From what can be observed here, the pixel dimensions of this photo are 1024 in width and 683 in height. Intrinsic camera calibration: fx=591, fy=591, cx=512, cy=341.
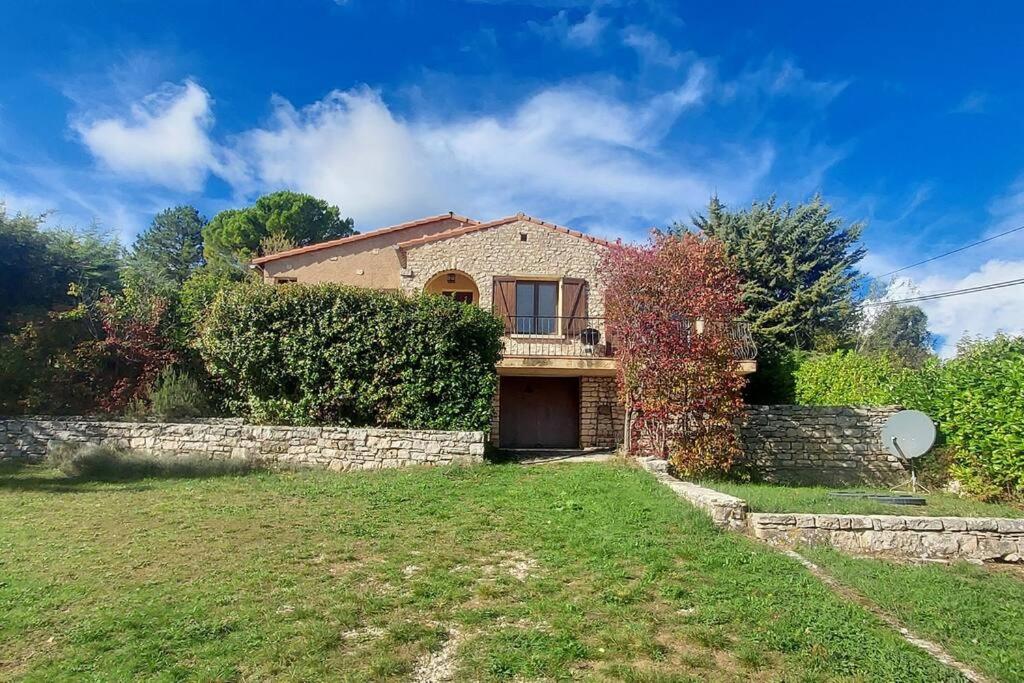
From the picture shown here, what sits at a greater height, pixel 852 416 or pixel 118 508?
pixel 852 416

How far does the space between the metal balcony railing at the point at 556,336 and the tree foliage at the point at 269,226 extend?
58.5ft

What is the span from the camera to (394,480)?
9719 mm

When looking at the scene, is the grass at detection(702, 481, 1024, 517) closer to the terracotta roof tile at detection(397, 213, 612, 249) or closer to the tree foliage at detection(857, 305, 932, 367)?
the terracotta roof tile at detection(397, 213, 612, 249)

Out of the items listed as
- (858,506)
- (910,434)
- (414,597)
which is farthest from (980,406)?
(414,597)

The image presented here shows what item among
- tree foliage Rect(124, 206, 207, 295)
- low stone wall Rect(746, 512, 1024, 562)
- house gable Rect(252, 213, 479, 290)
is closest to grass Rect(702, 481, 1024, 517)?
low stone wall Rect(746, 512, 1024, 562)

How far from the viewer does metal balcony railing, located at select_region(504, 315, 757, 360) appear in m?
15.4

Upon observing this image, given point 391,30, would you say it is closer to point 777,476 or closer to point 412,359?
point 412,359

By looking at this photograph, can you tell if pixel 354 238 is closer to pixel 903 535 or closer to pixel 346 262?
pixel 346 262

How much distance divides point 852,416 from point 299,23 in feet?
47.1

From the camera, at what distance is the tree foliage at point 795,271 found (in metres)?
21.3

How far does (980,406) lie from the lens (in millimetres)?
10523

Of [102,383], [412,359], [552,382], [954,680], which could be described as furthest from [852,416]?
[102,383]

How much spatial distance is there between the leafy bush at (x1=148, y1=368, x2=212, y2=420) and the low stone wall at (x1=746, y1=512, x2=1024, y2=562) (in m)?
11.8

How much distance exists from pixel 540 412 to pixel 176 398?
866cm
